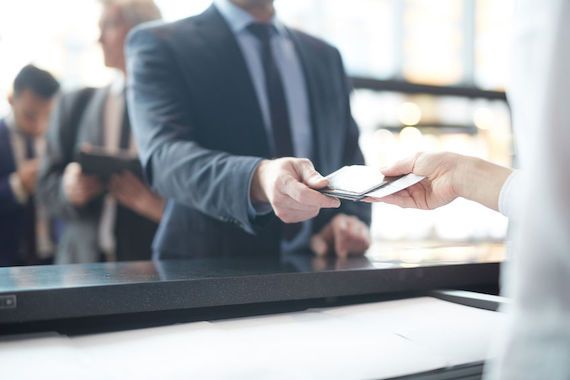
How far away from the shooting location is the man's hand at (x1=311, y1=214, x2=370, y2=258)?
4.94 ft

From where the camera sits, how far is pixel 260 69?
1.72m

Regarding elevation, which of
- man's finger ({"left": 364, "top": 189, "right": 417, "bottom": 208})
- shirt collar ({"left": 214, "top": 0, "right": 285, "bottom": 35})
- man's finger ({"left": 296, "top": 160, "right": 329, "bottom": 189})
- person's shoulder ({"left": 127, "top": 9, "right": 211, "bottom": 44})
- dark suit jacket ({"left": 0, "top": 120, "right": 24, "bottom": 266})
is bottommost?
dark suit jacket ({"left": 0, "top": 120, "right": 24, "bottom": 266})

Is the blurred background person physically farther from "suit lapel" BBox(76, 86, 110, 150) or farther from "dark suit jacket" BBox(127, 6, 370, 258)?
"dark suit jacket" BBox(127, 6, 370, 258)

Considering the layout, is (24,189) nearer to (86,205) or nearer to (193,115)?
(86,205)

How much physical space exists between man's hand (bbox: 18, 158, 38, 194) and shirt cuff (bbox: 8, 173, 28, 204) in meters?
0.01

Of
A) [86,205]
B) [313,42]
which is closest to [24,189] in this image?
[86,205]

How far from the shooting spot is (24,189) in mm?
2895

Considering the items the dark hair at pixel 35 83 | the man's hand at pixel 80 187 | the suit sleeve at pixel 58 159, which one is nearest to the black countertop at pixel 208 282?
the man's hand at pixel 80 187

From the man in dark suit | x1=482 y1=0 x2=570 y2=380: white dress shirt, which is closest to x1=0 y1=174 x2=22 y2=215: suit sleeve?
the man in dark suit

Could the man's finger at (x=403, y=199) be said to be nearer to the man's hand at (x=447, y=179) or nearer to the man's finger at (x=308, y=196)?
the man's hand at (x=447, y=179)

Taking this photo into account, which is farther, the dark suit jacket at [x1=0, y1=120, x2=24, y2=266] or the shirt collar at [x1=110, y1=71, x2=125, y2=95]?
the dark suit jacket at [x1=0, y1=120, x2=24, y2=266]

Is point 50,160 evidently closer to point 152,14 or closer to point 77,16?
point 152,14

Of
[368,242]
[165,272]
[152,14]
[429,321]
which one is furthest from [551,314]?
[152,14]

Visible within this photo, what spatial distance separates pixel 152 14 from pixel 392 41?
2.63 m
